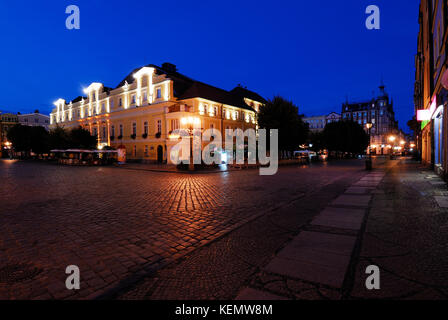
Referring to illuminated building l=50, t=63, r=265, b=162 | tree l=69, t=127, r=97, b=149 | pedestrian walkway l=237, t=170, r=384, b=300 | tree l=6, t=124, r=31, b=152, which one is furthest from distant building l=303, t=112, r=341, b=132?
pedestrian walkway l=237, t=170, r=384, b=300

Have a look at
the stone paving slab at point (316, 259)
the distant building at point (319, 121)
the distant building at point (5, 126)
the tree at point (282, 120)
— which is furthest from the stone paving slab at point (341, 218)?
the distant building at point (5, 126)

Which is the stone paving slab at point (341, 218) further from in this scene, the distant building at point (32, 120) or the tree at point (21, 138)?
the distant building at point (32, 120)

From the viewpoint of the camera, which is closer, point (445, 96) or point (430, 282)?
point (430, 282)

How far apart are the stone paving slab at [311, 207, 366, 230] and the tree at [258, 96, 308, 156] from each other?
26498 mm

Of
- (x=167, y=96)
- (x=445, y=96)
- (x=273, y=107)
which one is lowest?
(x=445, y=96)

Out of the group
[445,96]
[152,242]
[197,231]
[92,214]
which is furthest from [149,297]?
[445,96]

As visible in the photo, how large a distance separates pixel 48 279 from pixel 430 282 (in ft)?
16.5

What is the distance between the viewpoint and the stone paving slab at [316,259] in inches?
126

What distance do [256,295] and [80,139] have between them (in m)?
49.1

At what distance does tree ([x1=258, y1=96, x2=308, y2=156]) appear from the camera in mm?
32719

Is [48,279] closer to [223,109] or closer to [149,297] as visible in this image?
[149,297]

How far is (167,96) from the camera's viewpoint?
120 ft

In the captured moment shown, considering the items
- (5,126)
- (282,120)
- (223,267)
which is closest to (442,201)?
(223,267)

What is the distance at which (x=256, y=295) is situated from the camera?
9.05 feet
